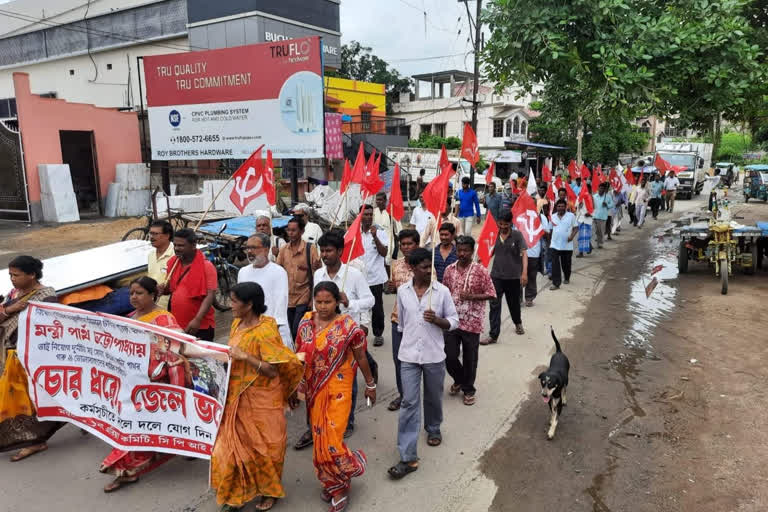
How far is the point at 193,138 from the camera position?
1464cm

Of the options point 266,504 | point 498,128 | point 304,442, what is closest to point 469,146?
point 304,442

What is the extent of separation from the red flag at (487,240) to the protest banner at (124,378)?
375 centimetres

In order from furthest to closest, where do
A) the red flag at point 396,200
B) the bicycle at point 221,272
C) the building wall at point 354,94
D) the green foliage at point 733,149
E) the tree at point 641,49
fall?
the green foliage at point 733,149, the building wall at point 354,94, the bicycle at point 221,272, the red flag at point 396,200, the tree at point 641,49

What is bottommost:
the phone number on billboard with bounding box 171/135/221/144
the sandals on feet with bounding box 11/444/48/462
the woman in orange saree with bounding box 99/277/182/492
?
the sandals on feet with bounding box 11/444/48/462

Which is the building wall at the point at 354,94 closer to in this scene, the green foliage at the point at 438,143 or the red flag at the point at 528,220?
the green foliage at the point at 438,143

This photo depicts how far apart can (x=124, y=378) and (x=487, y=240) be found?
4.15 metres

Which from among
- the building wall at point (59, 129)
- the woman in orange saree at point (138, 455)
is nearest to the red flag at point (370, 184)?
the woman in orange saree at point (138, 455)

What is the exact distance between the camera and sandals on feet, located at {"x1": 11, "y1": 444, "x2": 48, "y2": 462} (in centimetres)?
412

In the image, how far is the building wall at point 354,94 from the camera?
101ft

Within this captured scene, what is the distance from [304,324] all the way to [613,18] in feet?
20.3

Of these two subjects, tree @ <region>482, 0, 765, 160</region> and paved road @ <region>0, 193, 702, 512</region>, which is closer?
paved road @ <region>0, 193, 702, 512</region>

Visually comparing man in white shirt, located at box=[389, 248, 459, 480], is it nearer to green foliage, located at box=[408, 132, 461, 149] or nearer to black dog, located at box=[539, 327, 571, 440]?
black dog, located at box=[539, 327, 571, 440]

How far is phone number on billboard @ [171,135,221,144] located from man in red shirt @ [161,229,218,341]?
10366mm

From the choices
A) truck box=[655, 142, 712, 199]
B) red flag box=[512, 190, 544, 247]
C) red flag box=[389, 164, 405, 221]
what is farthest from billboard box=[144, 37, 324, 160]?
truck box=[655, 142, 712, 199]
